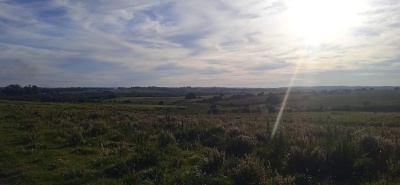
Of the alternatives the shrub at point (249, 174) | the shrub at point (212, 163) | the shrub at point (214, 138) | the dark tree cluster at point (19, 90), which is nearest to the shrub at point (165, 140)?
the shrub at point (214, 138)

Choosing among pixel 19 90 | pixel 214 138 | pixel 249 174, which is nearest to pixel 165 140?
pixel 214 138

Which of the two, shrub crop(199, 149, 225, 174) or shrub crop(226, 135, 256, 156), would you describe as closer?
shrub crop(199, 149, 225, 174)

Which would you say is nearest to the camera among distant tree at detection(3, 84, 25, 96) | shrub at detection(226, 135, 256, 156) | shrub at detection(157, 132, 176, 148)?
shrub at detection(226, 135, 256, 156)

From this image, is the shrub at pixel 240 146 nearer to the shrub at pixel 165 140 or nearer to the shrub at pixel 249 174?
the shrub at pixel 165 140

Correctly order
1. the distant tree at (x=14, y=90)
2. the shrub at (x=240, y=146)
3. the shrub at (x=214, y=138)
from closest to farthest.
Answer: the shrub at (x=240, y=146) → the shrub at (x=214, y=138) → the distant tree at (x=14, y=90)

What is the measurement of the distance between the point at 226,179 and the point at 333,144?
152 inches

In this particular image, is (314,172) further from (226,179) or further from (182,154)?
(182,154)

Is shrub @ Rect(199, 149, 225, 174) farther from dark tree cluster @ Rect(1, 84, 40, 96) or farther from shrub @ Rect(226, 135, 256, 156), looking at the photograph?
dark tree cluster @ Rect(1, 84, 40, 96)

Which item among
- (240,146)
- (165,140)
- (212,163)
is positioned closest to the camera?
(212,163)

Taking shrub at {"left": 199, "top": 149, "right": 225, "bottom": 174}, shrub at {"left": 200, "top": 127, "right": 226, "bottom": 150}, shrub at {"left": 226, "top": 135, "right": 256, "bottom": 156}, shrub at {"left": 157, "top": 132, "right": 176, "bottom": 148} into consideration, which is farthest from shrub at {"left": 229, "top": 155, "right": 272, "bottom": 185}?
shrub at {"left": 157, "top": 132, "right": 176, "bottom": 148}

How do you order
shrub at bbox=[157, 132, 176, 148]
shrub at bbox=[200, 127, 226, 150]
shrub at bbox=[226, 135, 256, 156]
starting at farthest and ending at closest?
shrub at bbox=[157, 132, 176, 148], shrub at bbox=[200, 127, 226, 150], shrub at bbox=[226, 135, 256, 156]

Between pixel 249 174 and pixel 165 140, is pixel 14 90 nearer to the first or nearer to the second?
pixel 165 140

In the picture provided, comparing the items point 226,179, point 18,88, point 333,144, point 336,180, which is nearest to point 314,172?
point 336,180

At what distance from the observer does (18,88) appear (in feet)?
497
